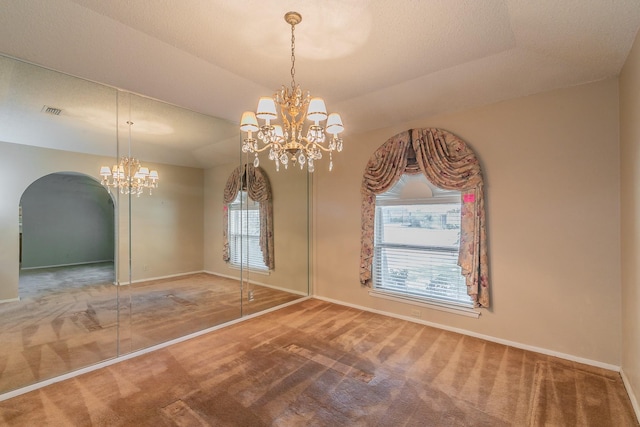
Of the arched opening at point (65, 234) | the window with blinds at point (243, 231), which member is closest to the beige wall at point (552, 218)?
the window with blinds at point (243, 231)

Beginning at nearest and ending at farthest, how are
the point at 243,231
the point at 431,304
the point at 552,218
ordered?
1. the point at 552,218
2. the point at 431,304
3. the point at 243,231

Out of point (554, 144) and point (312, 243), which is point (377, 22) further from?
point (312, 243)

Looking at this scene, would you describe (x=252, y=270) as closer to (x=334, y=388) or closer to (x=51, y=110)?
(x=334, y=388)

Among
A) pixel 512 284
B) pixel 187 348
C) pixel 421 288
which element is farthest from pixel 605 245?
pixel 187 348

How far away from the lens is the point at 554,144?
2865 millimetres

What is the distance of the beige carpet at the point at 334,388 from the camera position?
6.56 feet

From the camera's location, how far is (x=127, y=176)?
308 centimetres

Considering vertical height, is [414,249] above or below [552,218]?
below

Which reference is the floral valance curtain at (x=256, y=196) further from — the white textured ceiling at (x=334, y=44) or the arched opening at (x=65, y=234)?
the arched opening at (x=65, y=234)

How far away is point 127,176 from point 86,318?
1.57 meters

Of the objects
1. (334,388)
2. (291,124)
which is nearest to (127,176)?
(291,124)

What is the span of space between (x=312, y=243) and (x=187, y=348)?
2.52m

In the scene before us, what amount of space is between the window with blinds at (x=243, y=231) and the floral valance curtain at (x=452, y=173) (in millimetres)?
1966

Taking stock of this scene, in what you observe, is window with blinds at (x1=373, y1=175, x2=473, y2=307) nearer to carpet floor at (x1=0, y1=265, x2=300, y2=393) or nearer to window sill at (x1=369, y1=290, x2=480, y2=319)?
window sill at (x1=369, y1=290, x2=480, y2=319)
